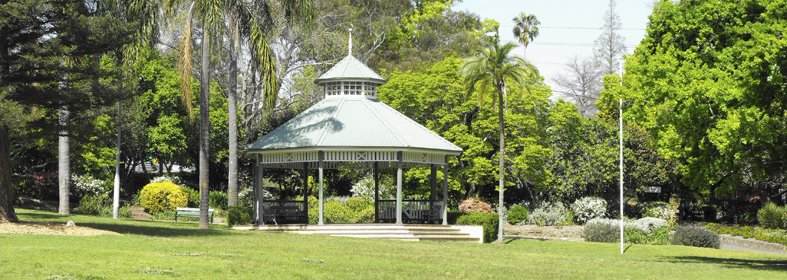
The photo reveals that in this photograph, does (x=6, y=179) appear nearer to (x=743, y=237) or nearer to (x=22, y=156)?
(x=22, y=156)

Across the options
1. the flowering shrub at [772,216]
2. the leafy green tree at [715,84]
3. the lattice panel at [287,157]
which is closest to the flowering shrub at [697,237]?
the flowering shrub at [772,216]

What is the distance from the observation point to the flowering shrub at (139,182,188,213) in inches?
2068

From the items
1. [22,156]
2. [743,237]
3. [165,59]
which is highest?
[165,59]

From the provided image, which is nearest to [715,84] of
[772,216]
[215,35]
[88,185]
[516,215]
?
[215,35]

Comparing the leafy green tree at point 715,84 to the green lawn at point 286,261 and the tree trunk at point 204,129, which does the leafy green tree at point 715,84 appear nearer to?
the green lawn at point 286,261

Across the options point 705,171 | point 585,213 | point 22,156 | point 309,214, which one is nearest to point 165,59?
point 22,156

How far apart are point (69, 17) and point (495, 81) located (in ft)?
59.0

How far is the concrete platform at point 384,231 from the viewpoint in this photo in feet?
124

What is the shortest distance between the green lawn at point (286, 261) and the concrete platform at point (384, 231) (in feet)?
14.3

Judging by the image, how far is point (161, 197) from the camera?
173ft

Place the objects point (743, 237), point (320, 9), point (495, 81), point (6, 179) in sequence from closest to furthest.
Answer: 1. point (6, 179)
2. point (495, 81)
3. point (743, 237)
4. point (320, 9)

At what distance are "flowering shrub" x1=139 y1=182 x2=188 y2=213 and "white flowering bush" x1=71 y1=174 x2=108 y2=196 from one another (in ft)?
11.2

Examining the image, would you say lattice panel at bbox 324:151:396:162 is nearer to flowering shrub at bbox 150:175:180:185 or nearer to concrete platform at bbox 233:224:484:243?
concrete platform at bbox 233:224:484:243

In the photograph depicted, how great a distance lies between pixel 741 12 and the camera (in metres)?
27.5
